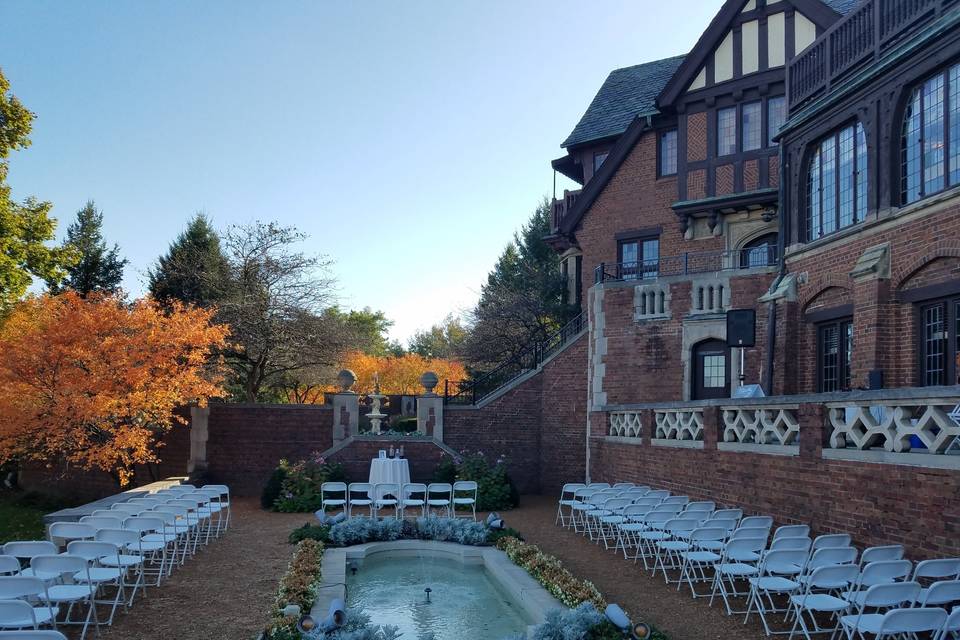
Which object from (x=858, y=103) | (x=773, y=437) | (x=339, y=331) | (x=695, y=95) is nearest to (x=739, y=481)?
(x=773, y=437)

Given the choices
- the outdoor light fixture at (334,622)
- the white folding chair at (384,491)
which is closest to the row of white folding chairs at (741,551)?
the white folding chair at (384,491)

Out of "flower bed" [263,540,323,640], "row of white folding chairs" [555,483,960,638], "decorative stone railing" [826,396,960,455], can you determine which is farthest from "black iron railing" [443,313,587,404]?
"decorative stone railing" [826,396,960,455]

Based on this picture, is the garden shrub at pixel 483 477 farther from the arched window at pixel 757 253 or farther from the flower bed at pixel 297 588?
→ the arched window at pixel 757 253

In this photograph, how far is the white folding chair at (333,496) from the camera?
14.9 m

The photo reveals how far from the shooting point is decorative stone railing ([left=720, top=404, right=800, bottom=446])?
10.4m

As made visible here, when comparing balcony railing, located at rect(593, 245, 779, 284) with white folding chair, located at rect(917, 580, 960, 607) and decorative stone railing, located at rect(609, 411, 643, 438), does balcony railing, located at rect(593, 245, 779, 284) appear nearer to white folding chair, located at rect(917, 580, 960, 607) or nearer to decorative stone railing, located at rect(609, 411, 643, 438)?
decorative stone railing, located at rect(609, 411, 643, 438)

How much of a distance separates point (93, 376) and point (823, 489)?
1373 cm

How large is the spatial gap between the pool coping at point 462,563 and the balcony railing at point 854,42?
10.0 metres

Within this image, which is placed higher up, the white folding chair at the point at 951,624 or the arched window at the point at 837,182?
the arched window at the point at 837,182

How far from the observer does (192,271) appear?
27219 mm

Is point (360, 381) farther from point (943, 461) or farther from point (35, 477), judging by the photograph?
point (943, 461)

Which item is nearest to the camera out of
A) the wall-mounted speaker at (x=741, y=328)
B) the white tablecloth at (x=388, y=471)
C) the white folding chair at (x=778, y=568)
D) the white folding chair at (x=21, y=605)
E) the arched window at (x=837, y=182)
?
the white folding chair at (x=21, y=605)

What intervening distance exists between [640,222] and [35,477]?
19.4 metres

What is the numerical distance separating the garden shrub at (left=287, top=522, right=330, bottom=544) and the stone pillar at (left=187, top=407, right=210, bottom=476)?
8.06 metres
